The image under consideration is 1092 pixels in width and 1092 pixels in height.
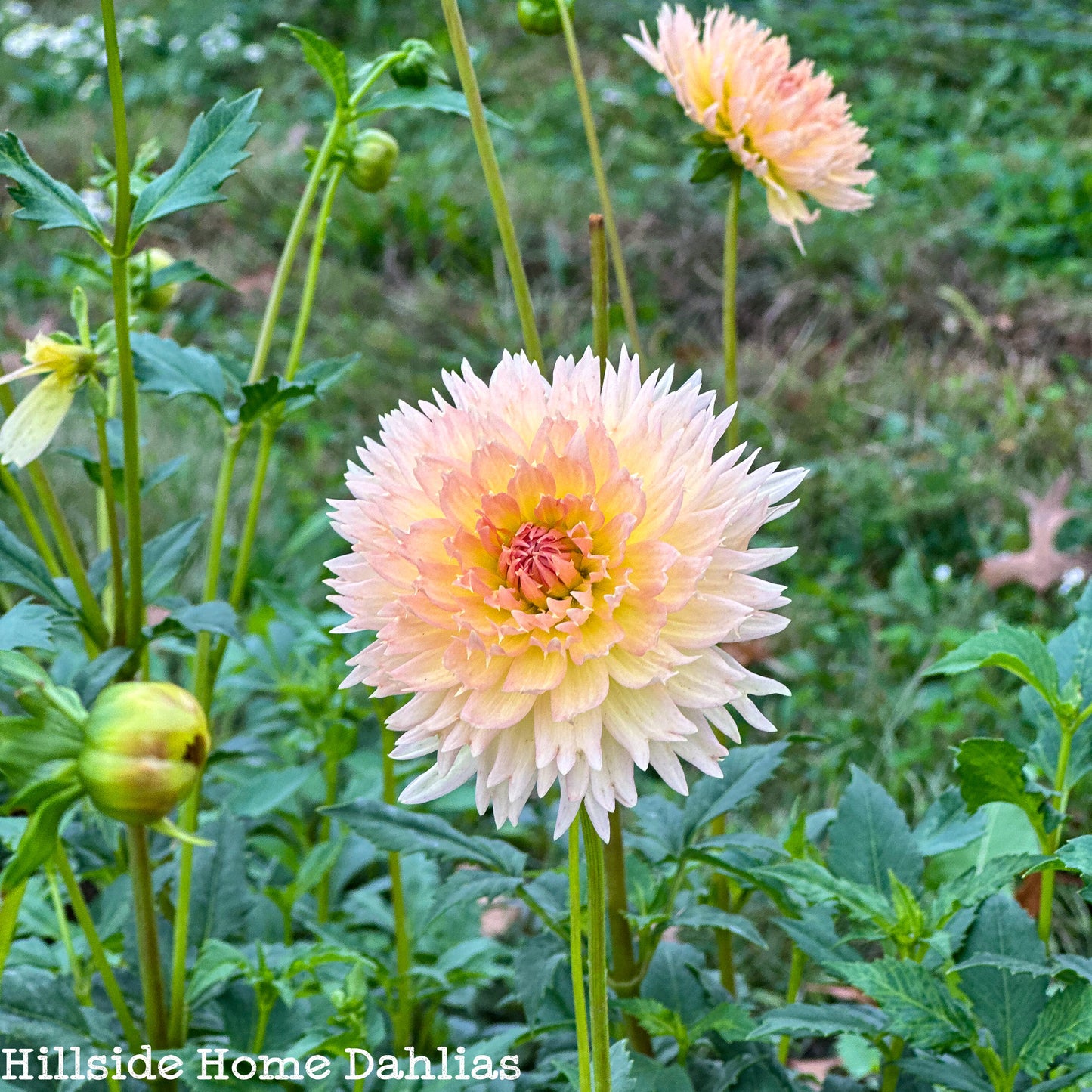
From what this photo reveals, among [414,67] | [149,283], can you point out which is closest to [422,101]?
[414,67]

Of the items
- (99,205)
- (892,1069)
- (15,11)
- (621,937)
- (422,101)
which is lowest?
(892,1069)

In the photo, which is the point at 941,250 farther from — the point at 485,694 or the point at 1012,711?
the point at 485,694

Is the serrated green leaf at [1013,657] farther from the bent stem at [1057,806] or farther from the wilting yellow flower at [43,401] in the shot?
the wilting yellow flower at [43,401]

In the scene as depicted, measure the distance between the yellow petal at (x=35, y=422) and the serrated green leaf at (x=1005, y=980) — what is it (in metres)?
0.78

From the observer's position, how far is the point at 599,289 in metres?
0.78

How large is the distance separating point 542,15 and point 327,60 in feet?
0.67

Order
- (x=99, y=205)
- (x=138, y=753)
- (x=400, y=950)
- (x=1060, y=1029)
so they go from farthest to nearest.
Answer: (x=99, y=205)
(x=400, y=950)
(x=1060, y=1029)
(x=138, y=753)

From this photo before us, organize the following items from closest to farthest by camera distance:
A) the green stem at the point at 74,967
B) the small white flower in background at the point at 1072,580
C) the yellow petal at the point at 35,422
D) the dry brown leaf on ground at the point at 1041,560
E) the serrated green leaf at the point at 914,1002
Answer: the serrated green leaf at the point at 914,1002, the yellow petal at the point at 35,422, the green stem at the point at 74,967, the small white flower in background at the point at 1072,580, the dry brown leaf on ground at the point at 1041,560

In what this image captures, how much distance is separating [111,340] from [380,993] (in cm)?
75

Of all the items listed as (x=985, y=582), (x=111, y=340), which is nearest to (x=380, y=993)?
(x=111, y=340)

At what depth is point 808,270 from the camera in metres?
3.29

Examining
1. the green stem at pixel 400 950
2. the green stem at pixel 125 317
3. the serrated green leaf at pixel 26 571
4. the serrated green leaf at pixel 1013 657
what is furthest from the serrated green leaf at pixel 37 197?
the serrated green leaf at pixel 1013 657

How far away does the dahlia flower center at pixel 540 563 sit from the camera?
0.66 m

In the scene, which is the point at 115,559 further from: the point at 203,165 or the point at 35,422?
the point at 203,165
